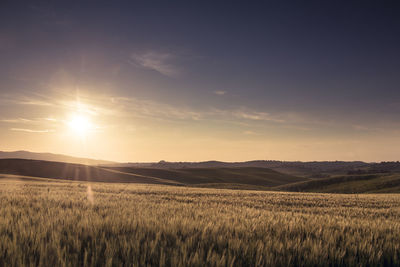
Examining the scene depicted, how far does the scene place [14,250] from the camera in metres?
2.26

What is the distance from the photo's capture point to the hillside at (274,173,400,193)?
5019 centimetres

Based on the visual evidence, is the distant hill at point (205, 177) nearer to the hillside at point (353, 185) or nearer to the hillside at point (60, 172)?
the hillside at point (60, 172)

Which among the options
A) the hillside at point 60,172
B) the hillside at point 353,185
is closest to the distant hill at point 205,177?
the hillside at point 60,172

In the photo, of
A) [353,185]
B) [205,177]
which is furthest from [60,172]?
[353,185]

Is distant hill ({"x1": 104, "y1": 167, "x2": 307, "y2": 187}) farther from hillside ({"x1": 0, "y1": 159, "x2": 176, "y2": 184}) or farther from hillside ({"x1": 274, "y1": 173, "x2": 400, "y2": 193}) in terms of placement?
hillside ({"x1": 274, "y1": 173, "x2": 400, "y2": 193})

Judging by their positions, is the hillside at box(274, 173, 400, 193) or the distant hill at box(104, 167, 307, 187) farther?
the distant hill at box(104, 167, 307, 187)

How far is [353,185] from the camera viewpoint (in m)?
57.9

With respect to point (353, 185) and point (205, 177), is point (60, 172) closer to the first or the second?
point (205, 177)

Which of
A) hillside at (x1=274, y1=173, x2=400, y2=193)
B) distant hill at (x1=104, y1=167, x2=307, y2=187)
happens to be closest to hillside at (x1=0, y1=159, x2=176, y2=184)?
distant hill at (x1=104, y1=167, x2=307, y2=187)

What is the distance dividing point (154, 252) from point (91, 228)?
1236 mm

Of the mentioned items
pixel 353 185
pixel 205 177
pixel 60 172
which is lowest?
pixel 205 177

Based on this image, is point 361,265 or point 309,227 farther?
point 309,227

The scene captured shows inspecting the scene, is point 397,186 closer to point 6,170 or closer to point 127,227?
point 127,227

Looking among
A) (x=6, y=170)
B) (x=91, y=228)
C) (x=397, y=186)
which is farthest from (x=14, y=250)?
(x=6, y=170)
